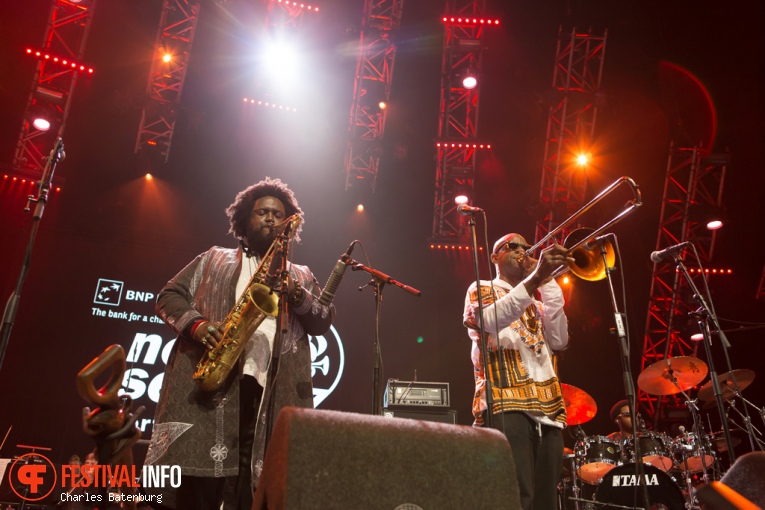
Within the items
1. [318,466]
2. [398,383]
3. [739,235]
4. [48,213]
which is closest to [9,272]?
[48,213]

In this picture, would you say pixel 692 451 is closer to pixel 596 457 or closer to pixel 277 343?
pixel 596 457

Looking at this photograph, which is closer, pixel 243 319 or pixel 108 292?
pixel 243 319

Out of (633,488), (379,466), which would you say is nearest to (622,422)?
(633,488)

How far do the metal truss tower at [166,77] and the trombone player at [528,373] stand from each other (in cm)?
762

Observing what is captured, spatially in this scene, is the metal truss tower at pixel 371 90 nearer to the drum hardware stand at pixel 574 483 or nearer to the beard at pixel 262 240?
the drum hardware stand at pixel 574 483

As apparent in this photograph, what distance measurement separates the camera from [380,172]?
39.6 feet

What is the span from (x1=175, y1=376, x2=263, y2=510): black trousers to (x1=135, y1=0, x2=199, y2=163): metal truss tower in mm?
7925

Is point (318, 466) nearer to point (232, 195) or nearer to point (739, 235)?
point (232, 195)

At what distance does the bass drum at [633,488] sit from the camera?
5.98 m

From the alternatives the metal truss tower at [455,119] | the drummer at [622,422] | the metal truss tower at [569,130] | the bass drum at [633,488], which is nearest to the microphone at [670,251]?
the bass drum at [633,488]

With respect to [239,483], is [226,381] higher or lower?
higher

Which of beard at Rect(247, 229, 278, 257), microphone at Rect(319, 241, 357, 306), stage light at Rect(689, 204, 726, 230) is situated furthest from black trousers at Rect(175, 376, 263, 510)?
stage light at Rect(689, 204, 726, 230)

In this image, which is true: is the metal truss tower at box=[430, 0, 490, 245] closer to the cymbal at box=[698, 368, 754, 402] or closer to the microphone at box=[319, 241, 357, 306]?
the cymbal at box=[698, 368, 754, 402]

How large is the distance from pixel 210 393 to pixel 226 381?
0.10 metres
